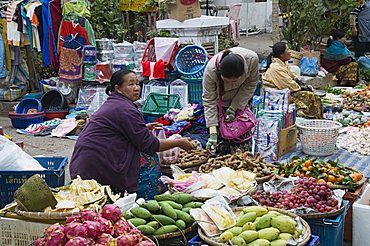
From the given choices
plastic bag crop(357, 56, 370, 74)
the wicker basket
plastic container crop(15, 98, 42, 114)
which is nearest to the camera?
the wicker basket

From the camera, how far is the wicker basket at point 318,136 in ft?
22.4

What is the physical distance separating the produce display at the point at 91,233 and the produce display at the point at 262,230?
26.2 inches

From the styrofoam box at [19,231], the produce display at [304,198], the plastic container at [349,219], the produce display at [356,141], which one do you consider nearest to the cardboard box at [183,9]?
the produce display at [356,141]

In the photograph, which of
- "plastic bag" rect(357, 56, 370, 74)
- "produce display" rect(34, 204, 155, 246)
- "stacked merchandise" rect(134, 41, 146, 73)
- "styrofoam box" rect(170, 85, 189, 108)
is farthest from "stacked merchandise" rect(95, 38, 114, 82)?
"produce display" rect(34, 204, 155, 246)

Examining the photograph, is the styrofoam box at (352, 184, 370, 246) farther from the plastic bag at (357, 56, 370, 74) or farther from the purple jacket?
the plastic bag at (357, 56, 370, 74)

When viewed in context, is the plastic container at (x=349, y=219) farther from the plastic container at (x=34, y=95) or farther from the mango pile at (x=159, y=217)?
the plastic container at (x=34, y=95)

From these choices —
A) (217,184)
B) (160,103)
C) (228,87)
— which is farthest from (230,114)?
(160,103)

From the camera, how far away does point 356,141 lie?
7.41 m

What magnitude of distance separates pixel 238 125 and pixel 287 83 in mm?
2560

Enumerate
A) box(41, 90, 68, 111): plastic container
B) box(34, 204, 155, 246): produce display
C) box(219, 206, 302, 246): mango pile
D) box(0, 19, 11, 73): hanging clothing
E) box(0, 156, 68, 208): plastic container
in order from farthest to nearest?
box(0, 19, 11, 73): hanging clothing → box(41, 90, 68, 111): plastic container → box(0, 156, 68, 208): plastic container → box(219, 206, 302, 246): mango pile → box(34, 204, 155, 246): produce display

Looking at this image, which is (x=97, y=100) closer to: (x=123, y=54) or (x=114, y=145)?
(x=123, y=54)

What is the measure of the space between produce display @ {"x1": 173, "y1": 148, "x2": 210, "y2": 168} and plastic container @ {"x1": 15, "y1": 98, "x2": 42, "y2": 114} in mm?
4528

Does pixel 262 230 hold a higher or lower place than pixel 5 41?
lower

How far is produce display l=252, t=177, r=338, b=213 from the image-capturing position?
4.14 metres
